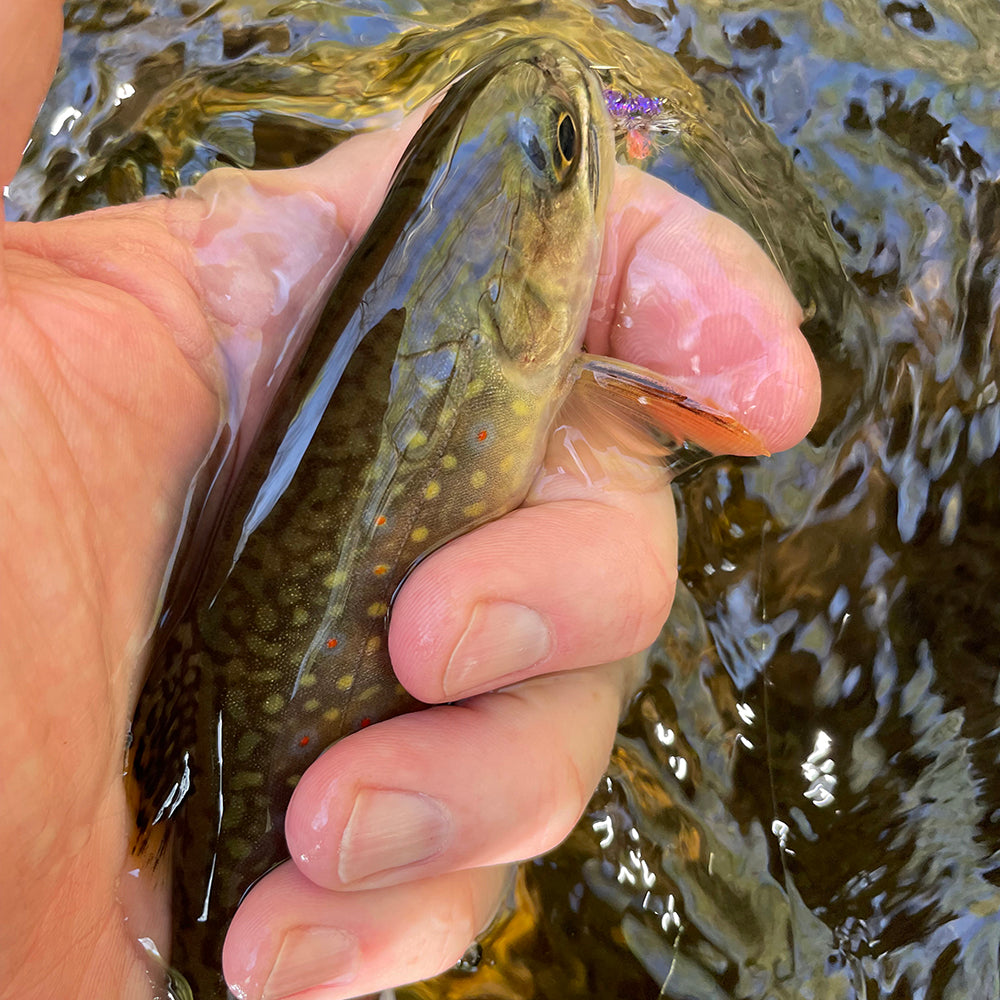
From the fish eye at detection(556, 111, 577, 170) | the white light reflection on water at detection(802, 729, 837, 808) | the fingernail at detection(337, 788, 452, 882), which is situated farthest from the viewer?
the white light reflection on water at detection(802, 729, 837, 808)

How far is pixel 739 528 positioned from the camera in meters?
2.48

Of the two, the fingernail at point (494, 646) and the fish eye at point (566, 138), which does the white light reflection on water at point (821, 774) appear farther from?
the fish eye at point (566, 138)

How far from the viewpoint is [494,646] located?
1544mm

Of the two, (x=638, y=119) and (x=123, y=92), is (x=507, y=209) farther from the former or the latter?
(x=123, y=92)

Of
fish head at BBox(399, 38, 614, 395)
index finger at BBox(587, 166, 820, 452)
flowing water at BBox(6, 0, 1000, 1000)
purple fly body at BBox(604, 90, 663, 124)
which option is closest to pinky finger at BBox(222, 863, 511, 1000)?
flowing water at BBox(6, 0, 1000, 1000)

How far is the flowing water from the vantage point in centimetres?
231

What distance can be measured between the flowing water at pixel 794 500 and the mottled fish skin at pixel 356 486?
792mm

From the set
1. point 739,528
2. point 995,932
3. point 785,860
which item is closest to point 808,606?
point 739,528

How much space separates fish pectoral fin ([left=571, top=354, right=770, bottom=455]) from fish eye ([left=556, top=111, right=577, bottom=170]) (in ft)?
1.25

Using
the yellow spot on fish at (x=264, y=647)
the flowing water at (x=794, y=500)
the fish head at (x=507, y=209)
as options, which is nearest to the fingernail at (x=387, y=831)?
the yellow spot on fish at (x=264, y=647)

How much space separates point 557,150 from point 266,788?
1293 mm

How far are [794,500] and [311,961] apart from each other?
1.64 metres

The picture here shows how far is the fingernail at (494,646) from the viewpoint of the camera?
5.02 feet

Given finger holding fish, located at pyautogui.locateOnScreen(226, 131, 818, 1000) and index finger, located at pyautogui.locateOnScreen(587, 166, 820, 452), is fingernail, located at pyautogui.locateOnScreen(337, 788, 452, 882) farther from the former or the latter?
Answer: index finger, located at pyautogui.locateOnScreen(587, 166, 820, 452)
